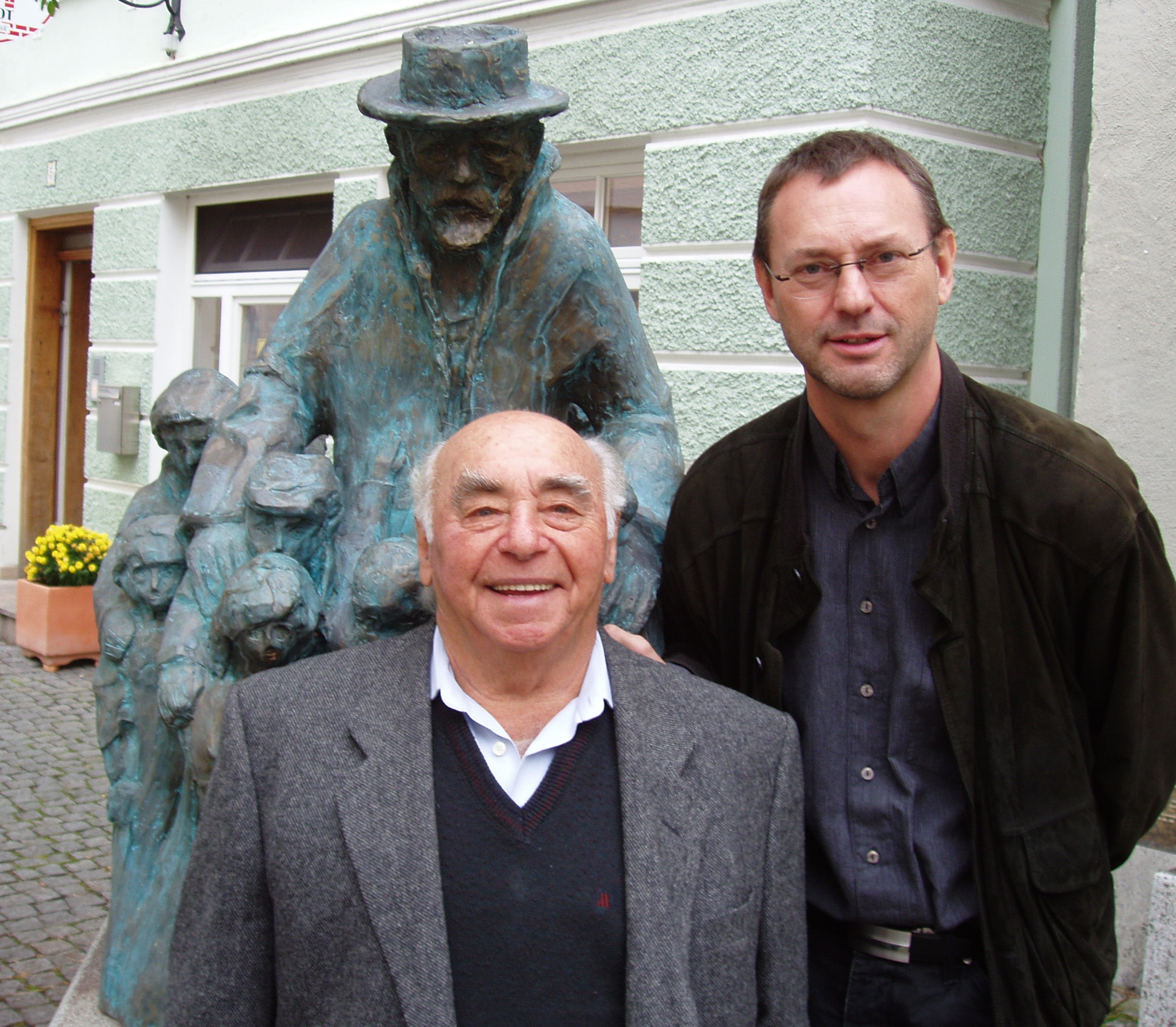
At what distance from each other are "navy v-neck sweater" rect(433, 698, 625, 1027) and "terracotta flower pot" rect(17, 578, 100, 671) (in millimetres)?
6367

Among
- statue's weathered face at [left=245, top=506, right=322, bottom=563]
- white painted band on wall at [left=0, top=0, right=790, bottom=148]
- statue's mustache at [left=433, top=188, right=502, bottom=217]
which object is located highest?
white painted band on wall at [left=0, top=0, right=790, bottom=148]

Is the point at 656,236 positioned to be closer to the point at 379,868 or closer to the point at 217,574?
the point at 217,574

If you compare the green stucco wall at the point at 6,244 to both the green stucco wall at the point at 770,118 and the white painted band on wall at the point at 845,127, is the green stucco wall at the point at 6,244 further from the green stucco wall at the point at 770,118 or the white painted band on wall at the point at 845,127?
the white painted band on wall at the point at 845,127

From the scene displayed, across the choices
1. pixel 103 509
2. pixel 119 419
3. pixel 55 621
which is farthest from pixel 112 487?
pixel 55 621

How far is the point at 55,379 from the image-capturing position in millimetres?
9516

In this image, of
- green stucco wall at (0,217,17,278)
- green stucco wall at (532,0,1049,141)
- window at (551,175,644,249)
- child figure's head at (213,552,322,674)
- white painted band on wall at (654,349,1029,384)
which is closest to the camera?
→ child figure's head at (213,552,322,674)

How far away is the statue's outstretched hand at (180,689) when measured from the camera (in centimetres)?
200

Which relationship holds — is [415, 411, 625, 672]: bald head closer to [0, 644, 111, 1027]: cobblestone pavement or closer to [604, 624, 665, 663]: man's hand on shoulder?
[604, 624, 665, 663]: man's hand on shoulder

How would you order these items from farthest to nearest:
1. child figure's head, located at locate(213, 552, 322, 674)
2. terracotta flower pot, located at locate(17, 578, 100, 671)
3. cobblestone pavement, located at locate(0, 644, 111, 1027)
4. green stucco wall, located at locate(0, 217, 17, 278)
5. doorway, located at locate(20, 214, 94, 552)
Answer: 1. doorway, located at locate(20, 214, 94, 552)
2. green stucco wall, located at locate(0, 217, 17, 278)
3. terracotta flower pot, located at locate(17, 578, 100, 671)
4. cobblestone pavement, located at locate(0, 644, 111, 1027)
5. child figure's head, located at locate(213, 552, 322, 674)

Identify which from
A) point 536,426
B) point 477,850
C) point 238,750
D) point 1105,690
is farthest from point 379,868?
point 1105,690

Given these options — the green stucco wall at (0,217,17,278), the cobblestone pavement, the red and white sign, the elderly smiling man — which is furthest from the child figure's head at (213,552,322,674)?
the green stucco wall at (0,217,17,278)

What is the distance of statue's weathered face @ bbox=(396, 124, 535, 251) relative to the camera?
6.32ft

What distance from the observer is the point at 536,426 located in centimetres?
165

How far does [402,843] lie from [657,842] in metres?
0.32
